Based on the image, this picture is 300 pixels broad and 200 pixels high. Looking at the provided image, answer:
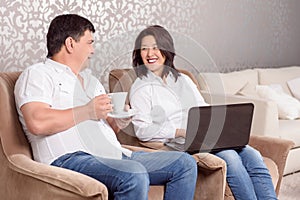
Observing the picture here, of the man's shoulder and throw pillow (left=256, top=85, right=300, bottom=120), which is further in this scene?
throw pillow (left=256, top=85, right=300, bottom=120)

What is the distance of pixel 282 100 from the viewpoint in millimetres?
4082

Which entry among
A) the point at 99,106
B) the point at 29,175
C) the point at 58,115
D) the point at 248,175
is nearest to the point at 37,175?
the point at 29,175

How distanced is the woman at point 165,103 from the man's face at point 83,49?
0.67ft

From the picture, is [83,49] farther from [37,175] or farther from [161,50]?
[37,175]

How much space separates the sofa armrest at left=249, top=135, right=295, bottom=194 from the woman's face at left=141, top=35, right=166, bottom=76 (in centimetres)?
76

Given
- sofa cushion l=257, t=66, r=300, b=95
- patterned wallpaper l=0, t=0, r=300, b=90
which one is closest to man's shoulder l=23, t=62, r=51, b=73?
patterned wallpaper l=0, t=0, r=300, b=90

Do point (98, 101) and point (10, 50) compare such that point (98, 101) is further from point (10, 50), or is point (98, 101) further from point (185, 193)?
point (10, 50)

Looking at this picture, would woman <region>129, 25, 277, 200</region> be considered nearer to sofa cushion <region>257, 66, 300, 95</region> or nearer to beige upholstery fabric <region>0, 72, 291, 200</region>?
beige upholstery fabric <region>0, 72, 291, 200</region>

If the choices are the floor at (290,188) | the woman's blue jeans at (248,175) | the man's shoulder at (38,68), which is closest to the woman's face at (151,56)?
the man's shoulder at (38,68)

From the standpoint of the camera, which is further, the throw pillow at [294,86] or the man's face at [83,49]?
the throw pillow at [294,86]

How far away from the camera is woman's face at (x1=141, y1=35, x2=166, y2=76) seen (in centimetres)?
233

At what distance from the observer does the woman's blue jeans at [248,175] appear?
253cm

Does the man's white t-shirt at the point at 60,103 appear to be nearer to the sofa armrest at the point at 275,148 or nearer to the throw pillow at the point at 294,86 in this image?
the sofa armrest at the point at 275,148

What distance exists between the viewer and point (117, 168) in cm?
212
